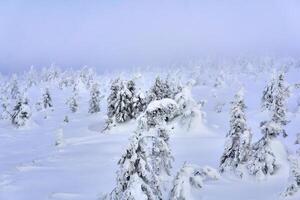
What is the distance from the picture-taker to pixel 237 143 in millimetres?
29578

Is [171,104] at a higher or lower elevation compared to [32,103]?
higher

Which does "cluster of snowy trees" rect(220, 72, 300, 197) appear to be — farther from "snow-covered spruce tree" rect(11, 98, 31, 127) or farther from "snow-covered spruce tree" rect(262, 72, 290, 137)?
"snow-covered spruce tree" rect(11, 98, 31, 127)

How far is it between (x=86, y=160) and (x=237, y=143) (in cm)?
1111

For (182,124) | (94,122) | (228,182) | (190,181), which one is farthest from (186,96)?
(190,181)

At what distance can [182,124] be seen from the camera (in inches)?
1980

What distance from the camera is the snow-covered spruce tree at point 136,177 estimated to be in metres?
14.0

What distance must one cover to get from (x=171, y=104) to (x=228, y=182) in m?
14.5

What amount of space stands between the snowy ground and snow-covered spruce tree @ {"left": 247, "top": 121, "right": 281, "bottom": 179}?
0.53 meters

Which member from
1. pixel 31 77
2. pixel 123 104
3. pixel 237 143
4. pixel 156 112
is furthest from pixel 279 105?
pixel 31 77

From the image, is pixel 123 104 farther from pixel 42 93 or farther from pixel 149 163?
pixel 149 163

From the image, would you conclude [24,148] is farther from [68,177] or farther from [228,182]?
[228,182]

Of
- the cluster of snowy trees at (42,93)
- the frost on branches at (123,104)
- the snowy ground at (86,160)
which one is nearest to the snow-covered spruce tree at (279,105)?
the snowy ground at (86,160)

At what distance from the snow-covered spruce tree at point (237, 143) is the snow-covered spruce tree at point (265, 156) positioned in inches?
30.5

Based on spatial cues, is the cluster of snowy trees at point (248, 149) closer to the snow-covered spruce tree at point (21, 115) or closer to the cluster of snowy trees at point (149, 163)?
the cluster of snowy trees at point (149, 163)
